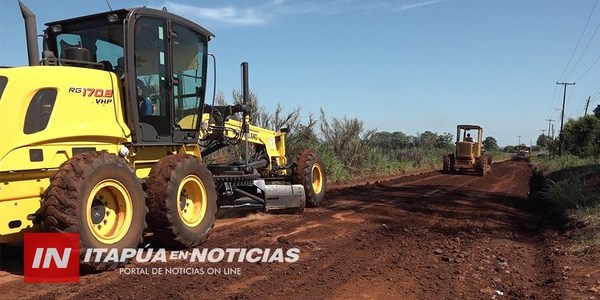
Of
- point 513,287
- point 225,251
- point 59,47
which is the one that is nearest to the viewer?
point 513,287

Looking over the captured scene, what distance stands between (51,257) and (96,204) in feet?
2.29

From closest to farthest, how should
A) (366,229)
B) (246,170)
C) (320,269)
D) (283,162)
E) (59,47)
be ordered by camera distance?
(320,269)
(59,47)
(366,229)
(246,170)
(283,162)

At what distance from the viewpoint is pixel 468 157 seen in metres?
27.7

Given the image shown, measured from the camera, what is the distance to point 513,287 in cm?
502

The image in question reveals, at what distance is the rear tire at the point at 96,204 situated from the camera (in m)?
4.63

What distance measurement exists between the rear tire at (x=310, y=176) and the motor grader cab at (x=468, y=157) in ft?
59.3

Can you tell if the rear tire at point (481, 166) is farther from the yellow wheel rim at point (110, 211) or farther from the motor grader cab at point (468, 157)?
the yellow wheel rim at point (110, 211)

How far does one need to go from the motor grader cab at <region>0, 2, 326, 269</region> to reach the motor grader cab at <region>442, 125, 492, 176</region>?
21374 mm

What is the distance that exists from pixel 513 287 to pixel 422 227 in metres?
3.41

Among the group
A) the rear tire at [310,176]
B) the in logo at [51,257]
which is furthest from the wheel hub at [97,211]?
the rear tire at [310,176]

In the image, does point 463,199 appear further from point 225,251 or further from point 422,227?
point 225,251

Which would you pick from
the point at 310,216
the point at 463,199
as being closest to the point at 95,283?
the point at 310,216

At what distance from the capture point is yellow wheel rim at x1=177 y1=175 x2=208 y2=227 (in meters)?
6.49

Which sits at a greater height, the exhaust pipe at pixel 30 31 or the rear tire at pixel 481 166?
the exhaust pipe at pixel 30 31
